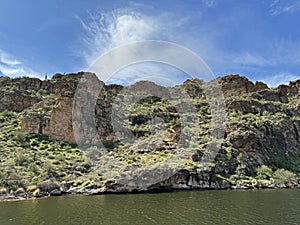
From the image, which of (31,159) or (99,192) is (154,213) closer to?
(99,192)

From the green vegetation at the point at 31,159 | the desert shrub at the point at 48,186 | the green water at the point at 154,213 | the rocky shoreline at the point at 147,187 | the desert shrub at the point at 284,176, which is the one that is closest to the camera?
the green water at the point at 154,213

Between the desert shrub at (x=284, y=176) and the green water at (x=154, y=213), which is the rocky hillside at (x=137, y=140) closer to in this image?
the desert shrub at (x=284, y=176)

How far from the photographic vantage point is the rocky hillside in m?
66.4

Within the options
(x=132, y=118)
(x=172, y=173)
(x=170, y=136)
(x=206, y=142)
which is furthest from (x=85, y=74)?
(x=172, y=173)

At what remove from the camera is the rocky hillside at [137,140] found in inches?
2616

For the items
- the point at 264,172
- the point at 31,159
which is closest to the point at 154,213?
the point at 31,159

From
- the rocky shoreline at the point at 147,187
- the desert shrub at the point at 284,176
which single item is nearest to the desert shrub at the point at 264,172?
the desert shrub at the point at 284,176

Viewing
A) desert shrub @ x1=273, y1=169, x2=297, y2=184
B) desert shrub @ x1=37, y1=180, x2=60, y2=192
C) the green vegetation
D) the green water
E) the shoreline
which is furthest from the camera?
desert shrub @ x1=273, y1=169, x2=297, y2=184

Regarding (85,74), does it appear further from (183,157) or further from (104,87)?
(183,157)

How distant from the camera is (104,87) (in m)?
130

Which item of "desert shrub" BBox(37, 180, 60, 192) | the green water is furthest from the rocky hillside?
the green water

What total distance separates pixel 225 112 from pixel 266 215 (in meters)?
87.0

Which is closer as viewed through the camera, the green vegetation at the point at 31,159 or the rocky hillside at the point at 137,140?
the green vegetation at the point at 31,159

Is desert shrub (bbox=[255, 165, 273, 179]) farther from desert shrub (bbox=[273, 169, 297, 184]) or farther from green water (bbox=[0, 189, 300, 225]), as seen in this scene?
green water (bbox=[0, 189, 300, 225])
